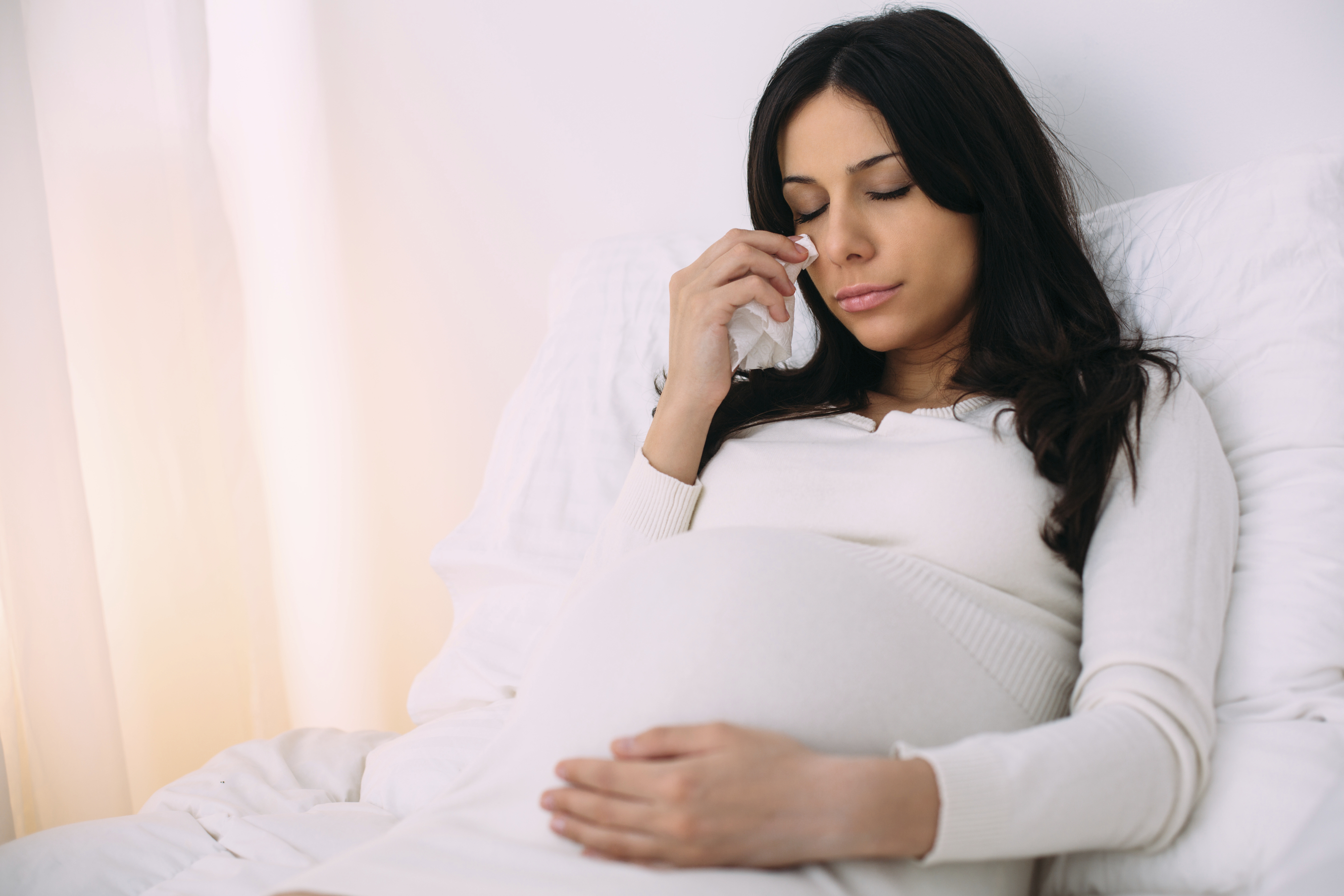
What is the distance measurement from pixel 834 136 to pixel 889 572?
496mm

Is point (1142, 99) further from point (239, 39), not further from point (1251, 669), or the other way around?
→ point (239, 39)

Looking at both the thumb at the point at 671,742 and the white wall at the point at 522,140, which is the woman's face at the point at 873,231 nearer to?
the white wall at the point at 522,140

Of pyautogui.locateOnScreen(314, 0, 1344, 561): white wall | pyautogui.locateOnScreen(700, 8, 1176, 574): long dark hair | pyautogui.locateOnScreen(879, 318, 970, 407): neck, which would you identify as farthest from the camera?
pyautogui.locateOnScreen(314, 0, 1344, 561): white wall

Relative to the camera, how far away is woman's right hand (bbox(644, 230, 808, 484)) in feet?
3.32

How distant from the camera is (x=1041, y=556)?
78cm

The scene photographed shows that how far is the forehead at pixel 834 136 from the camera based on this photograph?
0.95m

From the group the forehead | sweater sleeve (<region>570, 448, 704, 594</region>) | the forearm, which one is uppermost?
the forehead

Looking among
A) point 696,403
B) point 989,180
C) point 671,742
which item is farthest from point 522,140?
point 671,742

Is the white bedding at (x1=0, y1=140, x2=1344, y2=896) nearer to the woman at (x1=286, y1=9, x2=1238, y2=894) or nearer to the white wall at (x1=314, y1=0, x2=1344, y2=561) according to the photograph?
the woman at (x1=286, y1=9, x2=1238, y2=894)

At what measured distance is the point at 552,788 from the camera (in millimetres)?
643

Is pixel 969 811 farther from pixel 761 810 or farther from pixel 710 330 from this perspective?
pixel 710 330

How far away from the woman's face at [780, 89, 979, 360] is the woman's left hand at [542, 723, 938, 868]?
56 centimetres

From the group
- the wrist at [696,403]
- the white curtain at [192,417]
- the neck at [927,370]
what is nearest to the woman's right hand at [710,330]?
the wrist at [696,403]

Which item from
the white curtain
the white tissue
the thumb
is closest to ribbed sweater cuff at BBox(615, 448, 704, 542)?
the white tissue
